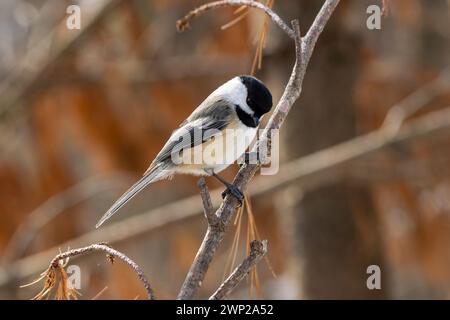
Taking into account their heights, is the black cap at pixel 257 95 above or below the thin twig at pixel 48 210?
below

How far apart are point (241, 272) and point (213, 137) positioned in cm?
84

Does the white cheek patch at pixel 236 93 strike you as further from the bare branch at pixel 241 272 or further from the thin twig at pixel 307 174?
the thin twig at pixel 307 174

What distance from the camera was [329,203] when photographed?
3406 mm

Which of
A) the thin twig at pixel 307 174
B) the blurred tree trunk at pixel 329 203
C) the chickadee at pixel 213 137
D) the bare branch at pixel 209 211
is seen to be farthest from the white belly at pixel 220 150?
the blurred tree trunk at pixel 329 203

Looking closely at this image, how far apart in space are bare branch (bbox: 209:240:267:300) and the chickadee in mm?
644

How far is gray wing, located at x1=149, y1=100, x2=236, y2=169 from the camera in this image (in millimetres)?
2039

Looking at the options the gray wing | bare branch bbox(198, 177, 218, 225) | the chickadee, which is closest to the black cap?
the chickadee

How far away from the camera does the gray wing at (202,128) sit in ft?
6.69

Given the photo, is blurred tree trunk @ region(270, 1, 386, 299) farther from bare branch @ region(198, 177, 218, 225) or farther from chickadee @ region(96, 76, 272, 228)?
bare branch @ region(198, 177, 218, 225)

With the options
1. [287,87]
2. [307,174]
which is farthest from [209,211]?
[307,174]

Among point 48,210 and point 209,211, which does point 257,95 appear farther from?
point 48,210

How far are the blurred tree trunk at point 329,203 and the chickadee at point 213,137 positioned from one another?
1242 millimetres
